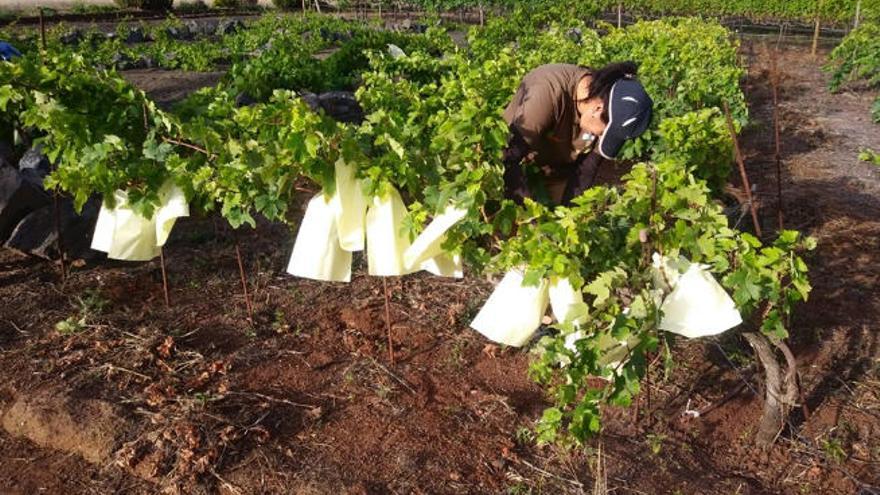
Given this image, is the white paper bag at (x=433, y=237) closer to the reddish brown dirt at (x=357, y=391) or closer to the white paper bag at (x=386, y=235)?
the white paper bag at (x=386, y=235)

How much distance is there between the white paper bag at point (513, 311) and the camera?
99.0 inches

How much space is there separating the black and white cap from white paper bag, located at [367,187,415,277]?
0.97 m

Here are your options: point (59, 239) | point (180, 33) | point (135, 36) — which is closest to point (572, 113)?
point (59, 239)

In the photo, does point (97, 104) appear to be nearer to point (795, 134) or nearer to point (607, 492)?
point (607, 492)

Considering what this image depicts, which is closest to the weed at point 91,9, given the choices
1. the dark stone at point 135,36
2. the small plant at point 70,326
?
the dark stone at point 135,36

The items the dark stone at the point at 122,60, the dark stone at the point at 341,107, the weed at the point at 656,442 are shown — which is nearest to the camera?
the weed at the point at 656,442

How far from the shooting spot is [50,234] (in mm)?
4371

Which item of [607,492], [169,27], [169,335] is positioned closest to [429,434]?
[607,492]

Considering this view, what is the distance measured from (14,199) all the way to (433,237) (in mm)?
3226

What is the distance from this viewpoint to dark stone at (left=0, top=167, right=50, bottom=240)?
438 centimetres

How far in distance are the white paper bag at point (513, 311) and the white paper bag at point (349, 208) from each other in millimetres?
641

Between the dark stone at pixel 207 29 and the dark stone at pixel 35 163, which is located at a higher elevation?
the dark stone at pixel 207 29

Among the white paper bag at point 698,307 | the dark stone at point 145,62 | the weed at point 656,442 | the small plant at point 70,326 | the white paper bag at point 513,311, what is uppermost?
the dark stone at point 145,62

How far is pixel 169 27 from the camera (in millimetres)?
17391
